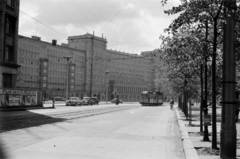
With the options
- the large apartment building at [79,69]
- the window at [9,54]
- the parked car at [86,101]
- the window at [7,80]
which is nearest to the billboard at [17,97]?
the window at [7,80]

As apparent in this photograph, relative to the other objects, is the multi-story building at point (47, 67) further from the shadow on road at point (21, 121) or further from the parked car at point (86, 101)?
the shadow on road at point (21, 121)

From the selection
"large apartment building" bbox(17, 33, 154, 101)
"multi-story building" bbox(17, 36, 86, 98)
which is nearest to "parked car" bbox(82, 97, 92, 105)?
"large apartment building" bbox(17, 33, 154, 101)

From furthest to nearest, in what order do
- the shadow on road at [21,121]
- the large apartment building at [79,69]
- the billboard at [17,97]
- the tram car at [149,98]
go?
the large apartment building at [79,69]
the tram car at [149,98]
the billboard at [17,97]
the shadow on road at [21,121]

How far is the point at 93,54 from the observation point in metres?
137

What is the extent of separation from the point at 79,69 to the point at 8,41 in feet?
292

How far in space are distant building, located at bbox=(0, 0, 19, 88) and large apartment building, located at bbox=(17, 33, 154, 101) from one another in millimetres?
36849

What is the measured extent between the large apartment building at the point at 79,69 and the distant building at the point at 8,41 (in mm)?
36849

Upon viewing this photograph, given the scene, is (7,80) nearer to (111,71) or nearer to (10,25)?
(10,25)

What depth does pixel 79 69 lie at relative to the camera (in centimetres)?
13362

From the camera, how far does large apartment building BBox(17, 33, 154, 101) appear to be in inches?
4245

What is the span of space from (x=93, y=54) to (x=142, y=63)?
3610 centimetres

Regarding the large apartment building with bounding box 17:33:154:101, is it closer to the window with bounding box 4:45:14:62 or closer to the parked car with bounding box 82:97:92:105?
the parked car with bounding box 82:97:92:105

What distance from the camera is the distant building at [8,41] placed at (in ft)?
139

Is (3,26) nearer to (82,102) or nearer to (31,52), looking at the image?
(82,102)
